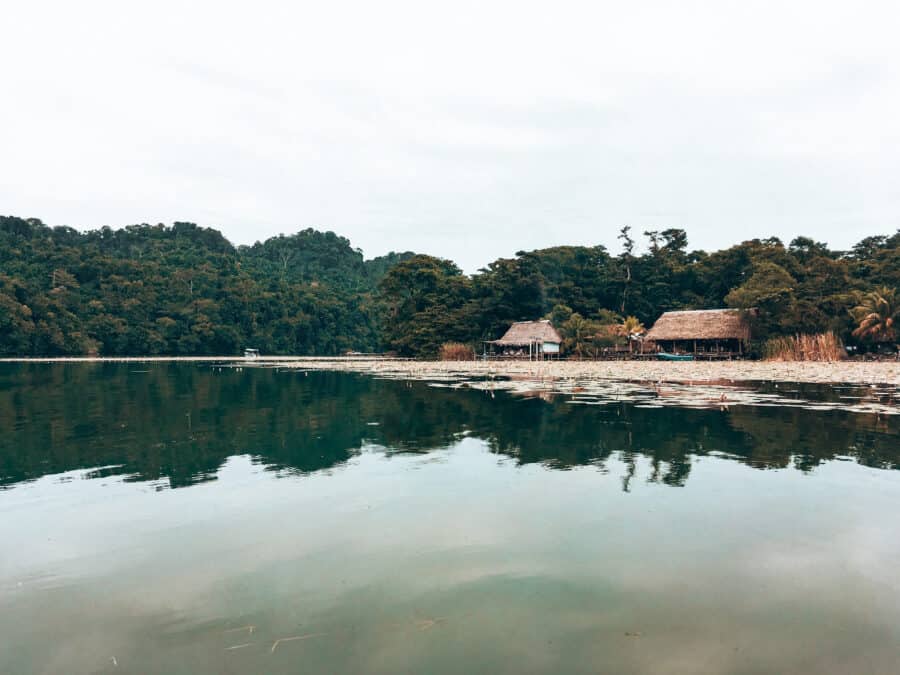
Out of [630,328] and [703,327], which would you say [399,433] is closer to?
[703,327]

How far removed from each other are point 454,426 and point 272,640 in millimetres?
11100

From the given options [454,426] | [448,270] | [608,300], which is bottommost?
[454,426]

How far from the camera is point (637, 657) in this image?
3980 mm

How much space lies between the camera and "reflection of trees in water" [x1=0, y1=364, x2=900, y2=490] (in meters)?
10.6

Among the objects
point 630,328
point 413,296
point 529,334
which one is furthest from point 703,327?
point 413,296

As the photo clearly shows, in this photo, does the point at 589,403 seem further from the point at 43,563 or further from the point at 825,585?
the point at 43,563

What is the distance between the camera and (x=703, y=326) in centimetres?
4872

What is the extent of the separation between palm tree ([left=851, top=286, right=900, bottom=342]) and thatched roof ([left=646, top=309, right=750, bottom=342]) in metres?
7.50

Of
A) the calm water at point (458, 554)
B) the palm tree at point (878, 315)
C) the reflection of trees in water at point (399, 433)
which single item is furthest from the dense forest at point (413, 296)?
the calm water at point (458, 554)

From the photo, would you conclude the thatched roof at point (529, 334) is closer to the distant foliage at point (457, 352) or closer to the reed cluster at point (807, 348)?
the distant foliage at point (457, 352)

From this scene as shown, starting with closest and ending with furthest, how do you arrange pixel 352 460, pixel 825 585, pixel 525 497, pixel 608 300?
pixel 825 585, pixel 525 497, pixel 352 460, pixel 608 300

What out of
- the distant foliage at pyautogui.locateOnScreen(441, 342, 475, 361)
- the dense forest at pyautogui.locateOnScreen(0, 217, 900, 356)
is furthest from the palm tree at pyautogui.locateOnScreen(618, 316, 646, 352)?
the distant foliage at pyautogui.locateOnScreen(441, 342, 475, 361)

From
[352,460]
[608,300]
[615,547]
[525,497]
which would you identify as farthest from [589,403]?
[608,300]

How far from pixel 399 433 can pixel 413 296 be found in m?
53.0
